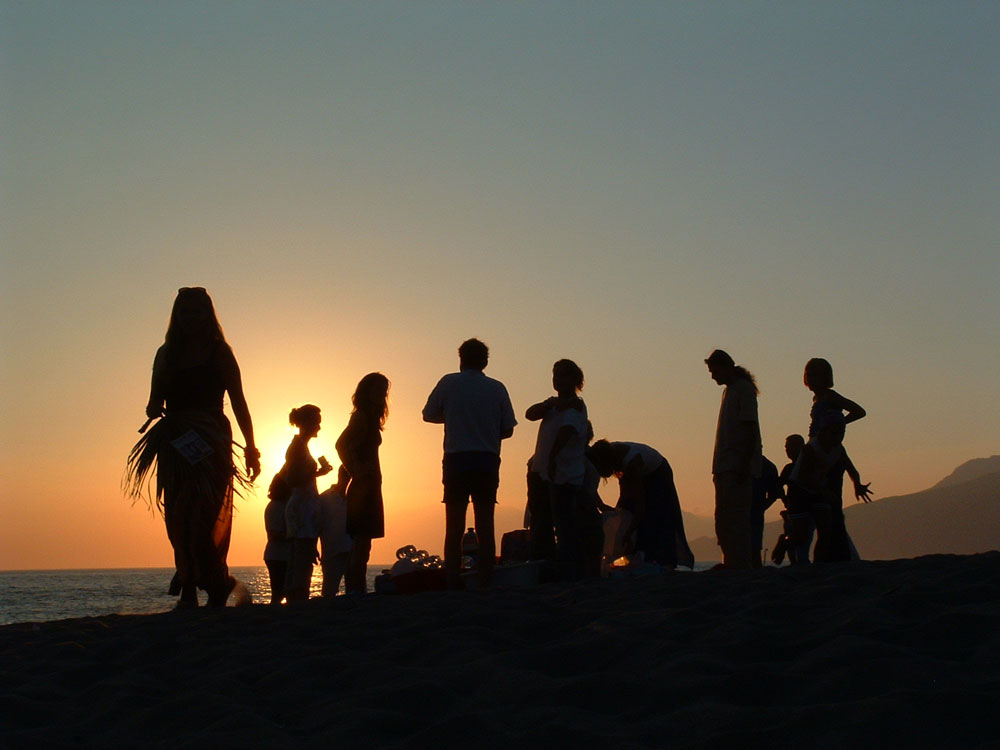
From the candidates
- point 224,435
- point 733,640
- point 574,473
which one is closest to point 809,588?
point 733,640

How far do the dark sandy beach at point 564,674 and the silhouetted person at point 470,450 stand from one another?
6.49 ft

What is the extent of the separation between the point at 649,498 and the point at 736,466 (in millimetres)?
→ 1282

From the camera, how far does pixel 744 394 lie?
25.4 feet

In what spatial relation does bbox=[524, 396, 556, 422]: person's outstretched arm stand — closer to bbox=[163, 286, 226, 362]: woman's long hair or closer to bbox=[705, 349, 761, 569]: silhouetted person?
bbox=[705, 349, 761, 569]: silhouetted person

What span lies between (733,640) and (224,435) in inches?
148

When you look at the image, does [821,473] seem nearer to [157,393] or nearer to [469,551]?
[469,551]

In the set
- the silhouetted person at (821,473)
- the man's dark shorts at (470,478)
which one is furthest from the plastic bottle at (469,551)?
the silhouetted person at (821,473)

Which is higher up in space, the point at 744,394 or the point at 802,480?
the point at 744,394

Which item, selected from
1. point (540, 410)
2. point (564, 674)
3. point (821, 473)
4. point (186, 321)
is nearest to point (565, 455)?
point (540, 410)

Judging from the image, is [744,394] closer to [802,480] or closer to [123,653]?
[802,480]

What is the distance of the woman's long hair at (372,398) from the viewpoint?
7251 mm

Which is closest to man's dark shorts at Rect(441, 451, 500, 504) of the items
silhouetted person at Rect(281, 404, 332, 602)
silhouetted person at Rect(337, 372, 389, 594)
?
silhouetted person at Rect(337, 372, 389, 594)

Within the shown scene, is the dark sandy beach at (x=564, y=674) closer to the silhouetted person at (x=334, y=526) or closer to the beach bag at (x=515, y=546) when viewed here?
the silhouetted person at (x=334, y=526)

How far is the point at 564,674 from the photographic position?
3.51 meters
